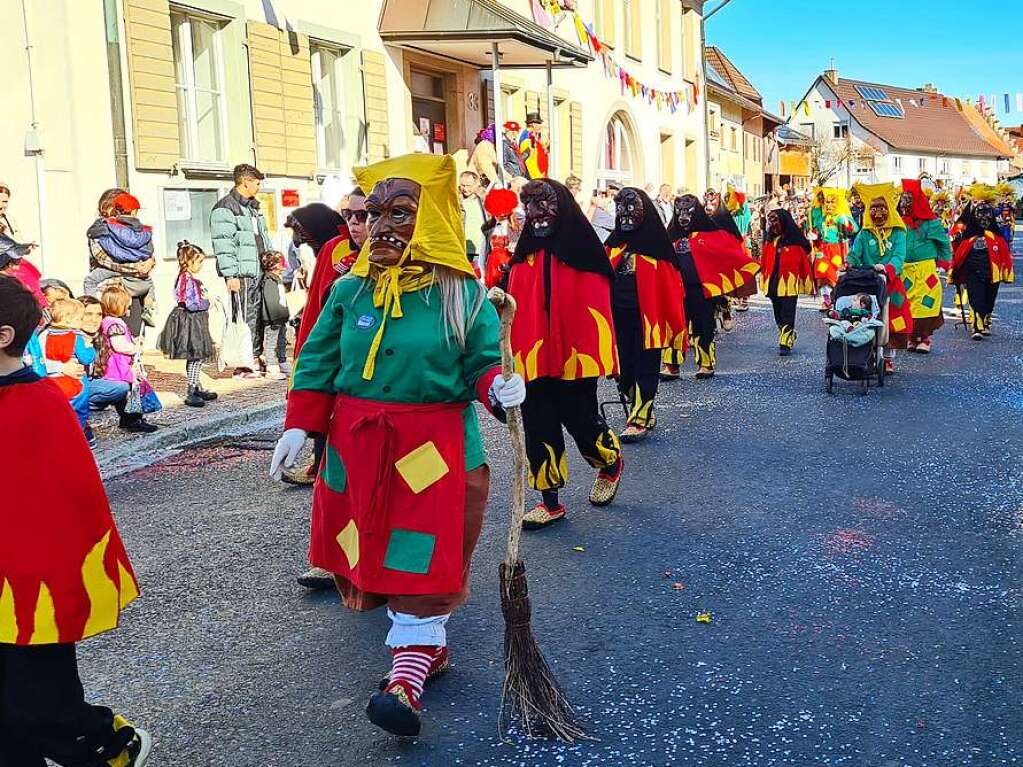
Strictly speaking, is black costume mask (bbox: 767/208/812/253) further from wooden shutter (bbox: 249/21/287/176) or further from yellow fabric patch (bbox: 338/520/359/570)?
yellow fabric patch (bbox: 338/520/359/570)

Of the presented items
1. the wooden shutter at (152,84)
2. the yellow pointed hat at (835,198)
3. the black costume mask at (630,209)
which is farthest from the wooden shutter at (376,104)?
the black costume mask at (630,209)

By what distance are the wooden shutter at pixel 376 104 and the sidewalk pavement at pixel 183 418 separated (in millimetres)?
7007

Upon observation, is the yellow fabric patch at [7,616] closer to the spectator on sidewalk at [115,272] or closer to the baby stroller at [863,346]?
the spectator on sidewalk at [115,272]

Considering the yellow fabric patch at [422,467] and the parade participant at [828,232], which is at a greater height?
the parade participant at [828,232]

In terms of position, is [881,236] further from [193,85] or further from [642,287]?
[193,85]

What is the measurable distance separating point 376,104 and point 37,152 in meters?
6.53

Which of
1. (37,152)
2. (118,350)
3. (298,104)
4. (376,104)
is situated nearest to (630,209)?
(118,350)

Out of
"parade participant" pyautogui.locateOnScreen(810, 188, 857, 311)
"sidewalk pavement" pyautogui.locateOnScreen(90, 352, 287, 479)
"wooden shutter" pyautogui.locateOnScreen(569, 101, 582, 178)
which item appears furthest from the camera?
"wooden shutter" pyautogui.locateOnScreen(569, 101, 582, 178)

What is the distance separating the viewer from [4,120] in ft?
39.9

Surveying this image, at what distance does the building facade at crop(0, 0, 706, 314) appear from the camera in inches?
480

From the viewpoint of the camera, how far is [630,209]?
26.6 feet

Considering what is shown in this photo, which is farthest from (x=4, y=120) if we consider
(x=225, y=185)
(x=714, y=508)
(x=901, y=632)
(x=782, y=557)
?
(x=901, y=632)

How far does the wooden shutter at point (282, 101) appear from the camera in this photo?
589 inches

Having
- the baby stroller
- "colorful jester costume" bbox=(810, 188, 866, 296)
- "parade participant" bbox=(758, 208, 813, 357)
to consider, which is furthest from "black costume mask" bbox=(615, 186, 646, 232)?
"colorful jester costume" bbox=(810, 188, 866, 296)
